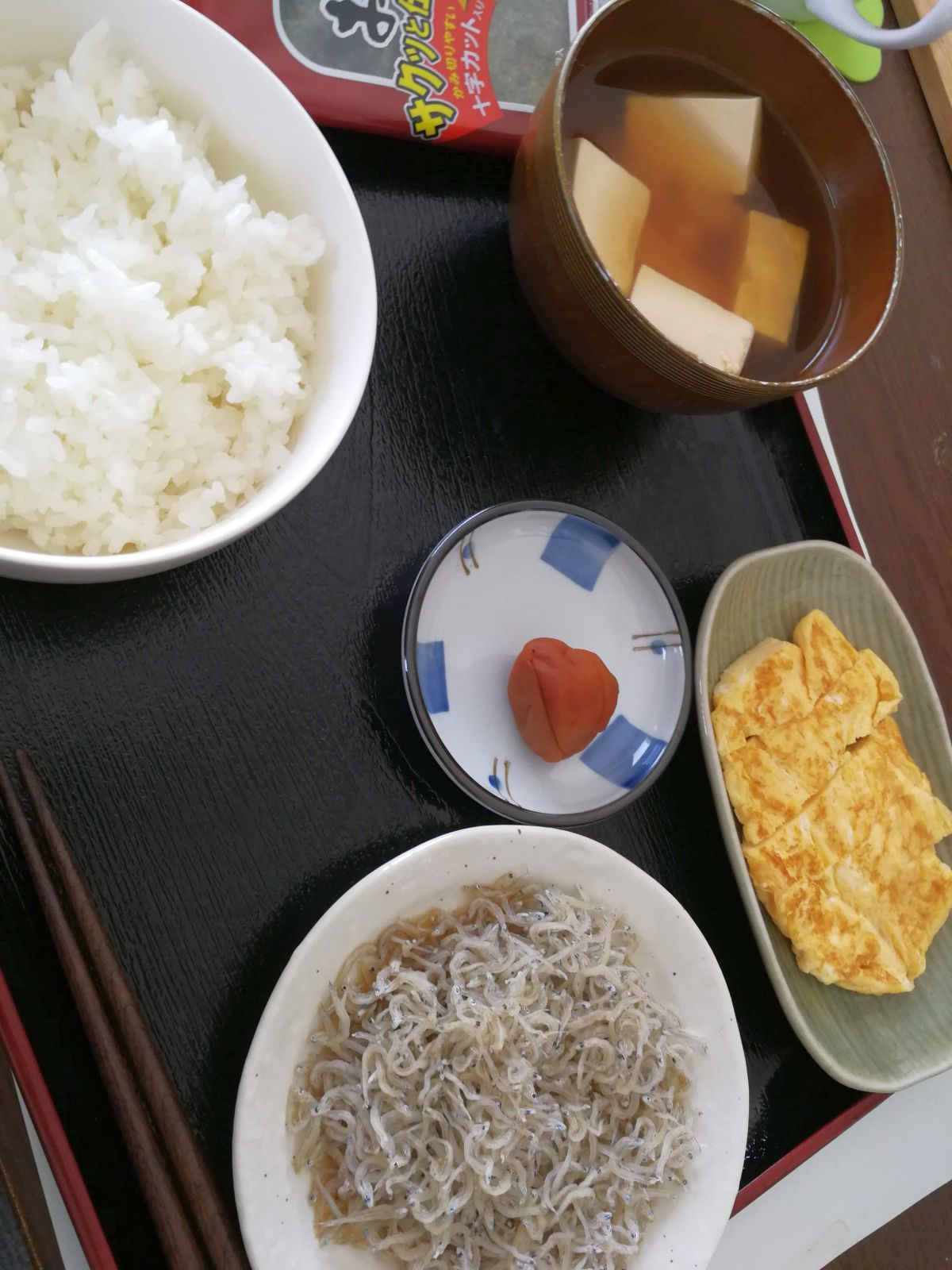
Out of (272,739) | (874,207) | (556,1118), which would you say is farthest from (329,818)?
(874,207)

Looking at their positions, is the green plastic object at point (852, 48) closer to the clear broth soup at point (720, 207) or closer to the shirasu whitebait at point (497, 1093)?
the clear broth soup at point (720, 207)

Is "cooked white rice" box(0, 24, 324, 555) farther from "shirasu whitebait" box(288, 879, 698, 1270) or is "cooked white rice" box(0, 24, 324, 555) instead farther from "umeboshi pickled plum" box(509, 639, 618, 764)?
"shirasu whitebait" box(288, 879, 698, 1270)

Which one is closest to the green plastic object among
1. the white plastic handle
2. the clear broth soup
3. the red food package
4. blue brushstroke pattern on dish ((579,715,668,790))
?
the white plastic handle

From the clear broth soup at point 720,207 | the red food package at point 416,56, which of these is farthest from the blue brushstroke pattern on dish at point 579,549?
the red food package at point 416,56

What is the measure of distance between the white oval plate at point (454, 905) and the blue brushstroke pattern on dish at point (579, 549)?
443 mm

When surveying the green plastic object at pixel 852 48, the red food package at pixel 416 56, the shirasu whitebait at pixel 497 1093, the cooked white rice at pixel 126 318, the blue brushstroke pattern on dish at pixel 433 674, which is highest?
the green plastic object at pixel 852 48

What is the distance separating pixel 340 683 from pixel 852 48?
168cm

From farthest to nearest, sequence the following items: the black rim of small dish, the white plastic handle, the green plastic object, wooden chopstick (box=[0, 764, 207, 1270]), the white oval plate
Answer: the green plastic object, the white plastic handle, the black rim of small dish, the white oval plate, wooden chopstick (box=[0, 764, 207, 1270])

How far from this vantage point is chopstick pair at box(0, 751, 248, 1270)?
1001 mm

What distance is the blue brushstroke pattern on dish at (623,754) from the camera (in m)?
1.52

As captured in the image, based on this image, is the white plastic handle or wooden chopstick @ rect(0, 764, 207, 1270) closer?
wooden chopstick @ rect(0, 764, 207, 1270)

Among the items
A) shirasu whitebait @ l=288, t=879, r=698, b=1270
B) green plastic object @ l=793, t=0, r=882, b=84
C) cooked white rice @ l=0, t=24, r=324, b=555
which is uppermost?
green plastic object @ l=793, t=0, r=882, b=84

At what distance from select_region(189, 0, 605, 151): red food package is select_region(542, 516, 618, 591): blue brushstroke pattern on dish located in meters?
0.64

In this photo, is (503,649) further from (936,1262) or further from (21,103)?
(936,1262)
